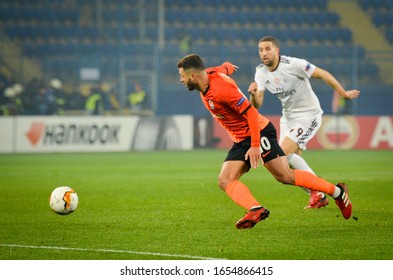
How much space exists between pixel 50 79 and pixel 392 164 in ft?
42.6

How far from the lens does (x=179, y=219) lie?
8.77 m

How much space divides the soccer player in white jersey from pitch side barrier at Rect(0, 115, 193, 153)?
13122mm

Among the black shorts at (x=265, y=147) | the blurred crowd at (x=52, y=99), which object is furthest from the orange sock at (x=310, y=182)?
the blurred crowd at (x=52, y=99)

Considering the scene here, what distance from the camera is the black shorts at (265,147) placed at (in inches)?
308

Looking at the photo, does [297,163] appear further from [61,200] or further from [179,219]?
[61,200]

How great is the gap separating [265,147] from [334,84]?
197cm

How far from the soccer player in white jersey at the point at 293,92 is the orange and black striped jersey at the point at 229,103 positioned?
1584mm

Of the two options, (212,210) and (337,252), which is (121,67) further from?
(337,252)

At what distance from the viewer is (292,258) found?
632cm

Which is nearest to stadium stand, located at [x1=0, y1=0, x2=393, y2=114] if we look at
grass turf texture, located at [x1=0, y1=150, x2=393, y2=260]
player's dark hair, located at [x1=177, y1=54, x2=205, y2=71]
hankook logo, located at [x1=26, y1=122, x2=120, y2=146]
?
hankook logo, located at [x1=26, y1=122, x2=120, y2=146]

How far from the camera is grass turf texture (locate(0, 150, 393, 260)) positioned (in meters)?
6.68

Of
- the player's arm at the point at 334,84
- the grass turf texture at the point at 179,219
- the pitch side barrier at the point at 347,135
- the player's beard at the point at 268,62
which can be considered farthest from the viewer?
the pitch side barrier at the point at 347,135

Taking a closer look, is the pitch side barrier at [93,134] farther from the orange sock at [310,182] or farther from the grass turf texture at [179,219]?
the orange sock at [310,182]

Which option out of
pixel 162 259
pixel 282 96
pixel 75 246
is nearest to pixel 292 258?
pixel 162 259
